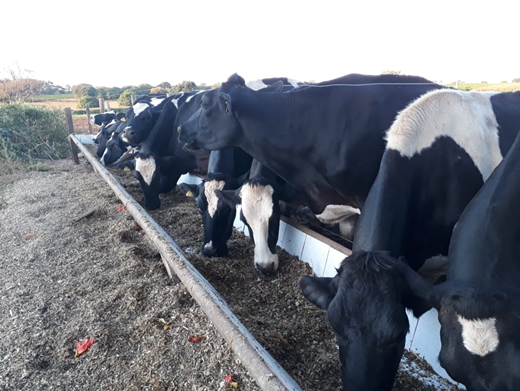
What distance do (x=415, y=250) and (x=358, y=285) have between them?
1.20 m

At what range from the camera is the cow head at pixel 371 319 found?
1.99 m

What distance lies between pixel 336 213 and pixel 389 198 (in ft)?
5.16

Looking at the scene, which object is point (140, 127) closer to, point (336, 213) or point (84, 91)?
point (336, 213)

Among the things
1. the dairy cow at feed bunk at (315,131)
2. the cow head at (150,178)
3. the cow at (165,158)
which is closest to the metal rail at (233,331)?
the dairy cow at feed bunk at (315,131)

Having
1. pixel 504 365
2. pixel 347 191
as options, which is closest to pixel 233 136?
pixel 347 191

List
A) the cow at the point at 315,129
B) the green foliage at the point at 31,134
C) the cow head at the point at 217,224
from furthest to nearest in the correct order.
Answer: the green foliage at the point at 31,134 < the cow head at the point at 217,224 < the cow at the point at 315,129

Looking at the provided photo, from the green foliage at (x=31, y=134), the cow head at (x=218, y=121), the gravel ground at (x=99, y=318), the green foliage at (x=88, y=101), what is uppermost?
the cow head at (x=218, y=121)

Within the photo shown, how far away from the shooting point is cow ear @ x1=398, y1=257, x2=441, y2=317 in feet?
6.46

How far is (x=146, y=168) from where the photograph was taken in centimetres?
710

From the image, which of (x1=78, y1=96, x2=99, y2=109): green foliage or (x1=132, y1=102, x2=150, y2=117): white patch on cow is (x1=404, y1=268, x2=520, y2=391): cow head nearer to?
(x1=132, y1=102, x2=150, y2=117): white patch on cow

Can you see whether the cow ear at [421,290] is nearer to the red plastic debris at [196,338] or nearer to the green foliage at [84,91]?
the red plastic debris at [196,338]

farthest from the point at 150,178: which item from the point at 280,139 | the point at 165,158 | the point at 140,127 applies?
the point at 280,139

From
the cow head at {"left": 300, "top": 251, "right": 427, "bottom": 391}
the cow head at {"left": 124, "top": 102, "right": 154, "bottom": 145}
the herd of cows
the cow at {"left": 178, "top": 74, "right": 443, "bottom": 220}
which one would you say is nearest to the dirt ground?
the herd of cows

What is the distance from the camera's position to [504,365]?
1735mm
